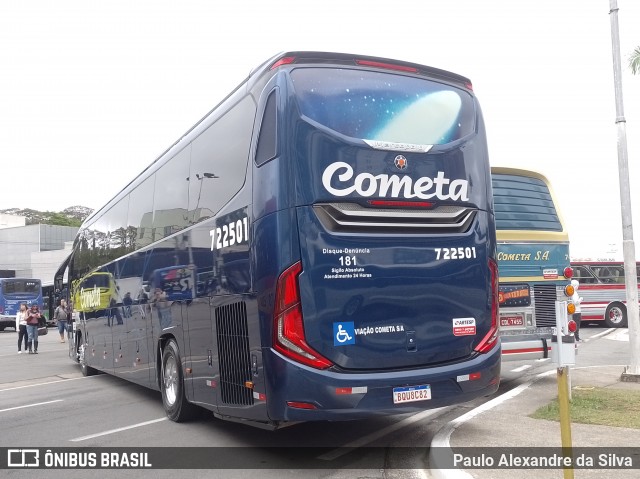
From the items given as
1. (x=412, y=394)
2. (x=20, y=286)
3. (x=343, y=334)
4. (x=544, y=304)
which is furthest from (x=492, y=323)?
(x=20, y=286)

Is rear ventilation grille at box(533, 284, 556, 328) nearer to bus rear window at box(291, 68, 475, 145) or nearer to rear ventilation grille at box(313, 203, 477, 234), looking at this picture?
rear ventilation grille at box(313, 203, 477, 234)

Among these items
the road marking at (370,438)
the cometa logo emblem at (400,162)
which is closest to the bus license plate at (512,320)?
the road marking at (370,438)

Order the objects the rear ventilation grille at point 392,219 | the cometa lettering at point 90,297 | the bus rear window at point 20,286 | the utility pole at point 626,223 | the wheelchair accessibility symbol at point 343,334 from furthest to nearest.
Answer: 1. the bus rear window at point 20,286
2. the cometa lettering at point 90,297
3. the utility pole at point 626,223
4. the rear ventilation grille at point 392,219
5. the wheelchair accessibility symbol at point 343,334

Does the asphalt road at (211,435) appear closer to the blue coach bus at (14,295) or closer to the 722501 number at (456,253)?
the 722501 number at (456,253)

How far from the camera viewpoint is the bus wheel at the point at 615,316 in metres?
25.3

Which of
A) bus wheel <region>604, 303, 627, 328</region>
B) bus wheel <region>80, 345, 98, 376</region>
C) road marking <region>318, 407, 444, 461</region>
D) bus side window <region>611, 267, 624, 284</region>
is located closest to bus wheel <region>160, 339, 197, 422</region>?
road marking <region>318, 407, 444, 461</region>

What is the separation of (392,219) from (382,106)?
117cm

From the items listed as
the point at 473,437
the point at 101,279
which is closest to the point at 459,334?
the point at 473,437

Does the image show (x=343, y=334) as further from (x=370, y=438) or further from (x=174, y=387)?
(x=174, y=387)

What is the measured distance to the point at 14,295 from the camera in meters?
41.0

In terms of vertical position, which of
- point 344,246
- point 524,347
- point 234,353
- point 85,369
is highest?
point 344,246

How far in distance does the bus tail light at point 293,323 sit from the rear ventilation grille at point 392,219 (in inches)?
21.4

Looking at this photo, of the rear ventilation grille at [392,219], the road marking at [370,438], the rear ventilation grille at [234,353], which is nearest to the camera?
the rear ventilation grille at [392,219]

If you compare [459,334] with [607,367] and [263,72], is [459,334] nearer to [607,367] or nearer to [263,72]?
[263,72]
